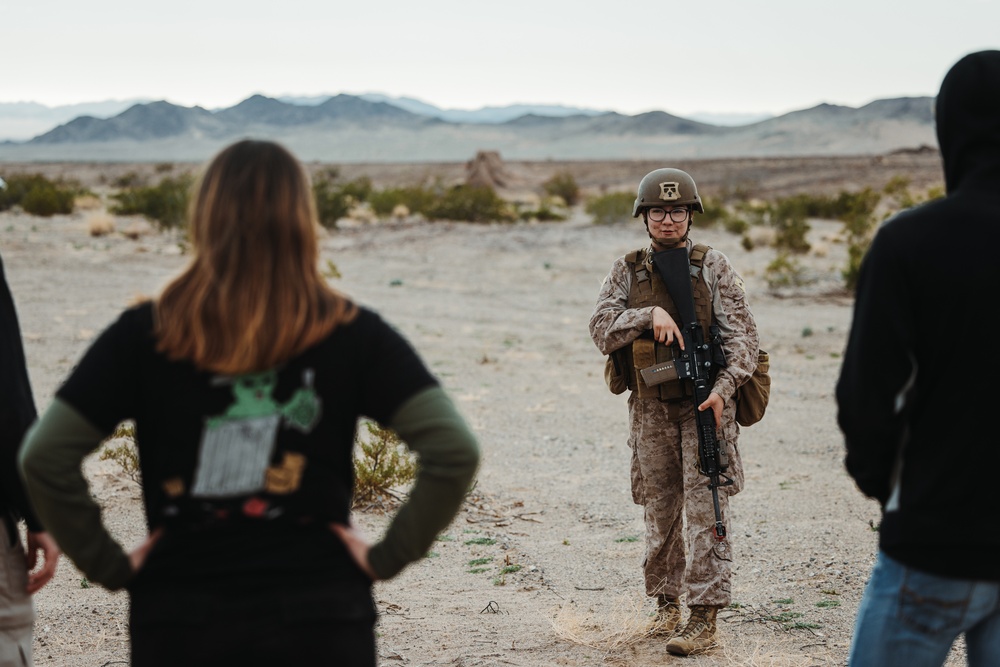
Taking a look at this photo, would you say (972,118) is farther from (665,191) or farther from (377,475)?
(377,475)

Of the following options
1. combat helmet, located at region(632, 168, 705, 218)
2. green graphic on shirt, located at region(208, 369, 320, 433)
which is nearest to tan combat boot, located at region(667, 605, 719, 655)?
combat helmet, located at region(632, 168, 705, 218)

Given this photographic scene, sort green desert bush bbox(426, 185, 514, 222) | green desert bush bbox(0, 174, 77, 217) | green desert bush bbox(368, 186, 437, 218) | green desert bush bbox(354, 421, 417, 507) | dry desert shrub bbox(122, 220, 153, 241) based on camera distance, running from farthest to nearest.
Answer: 1. green desert bush bbox(368, 186, 437, 218)
2. green desert bush bbox(0, 174, 77, 217)
3. green desert bush bbox(426, 185, 514, 222)
4. dry desert shrub bbox(122, 220, 153, 241)
5. green desert bush bbox(354, 421, 417, 507)

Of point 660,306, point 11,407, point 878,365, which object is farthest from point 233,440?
point 660,306

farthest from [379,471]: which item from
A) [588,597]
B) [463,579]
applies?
[588,597]

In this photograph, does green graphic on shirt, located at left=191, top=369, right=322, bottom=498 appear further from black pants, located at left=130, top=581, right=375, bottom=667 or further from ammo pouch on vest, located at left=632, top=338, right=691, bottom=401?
ammo pouch on vest, located at left=632, top=338, right=691, bottom=401

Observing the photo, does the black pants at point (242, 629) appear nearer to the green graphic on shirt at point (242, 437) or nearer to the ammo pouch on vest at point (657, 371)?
the green graphic on shirt at point (242, 437)

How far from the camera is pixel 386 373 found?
5.95 feet

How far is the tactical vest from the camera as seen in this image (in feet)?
13.3

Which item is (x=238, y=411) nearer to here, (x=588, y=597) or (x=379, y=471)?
(x=588, y=597)

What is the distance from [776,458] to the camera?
795 centimetres

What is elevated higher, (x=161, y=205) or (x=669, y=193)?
(x=669, y=193)

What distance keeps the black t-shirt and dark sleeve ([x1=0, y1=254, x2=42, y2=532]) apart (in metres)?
0.49

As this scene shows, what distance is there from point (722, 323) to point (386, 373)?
2541mm

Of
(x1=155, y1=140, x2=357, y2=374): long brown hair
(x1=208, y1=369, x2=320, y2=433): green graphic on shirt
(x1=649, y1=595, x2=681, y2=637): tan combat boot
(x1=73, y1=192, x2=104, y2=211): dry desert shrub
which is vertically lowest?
(x1=649, y1=595, x2=681, y2=637): tan combat boot
